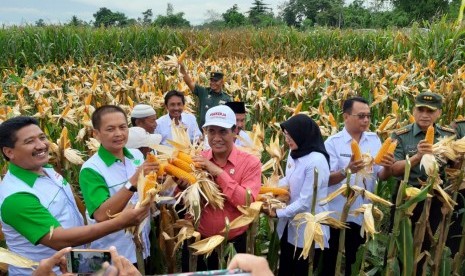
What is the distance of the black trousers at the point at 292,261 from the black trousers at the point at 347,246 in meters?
0.10

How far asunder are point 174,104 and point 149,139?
2226 mm

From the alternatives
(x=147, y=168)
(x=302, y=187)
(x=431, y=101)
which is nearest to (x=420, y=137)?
(x=431, y=101)

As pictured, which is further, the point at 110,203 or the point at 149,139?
the point at 149,139

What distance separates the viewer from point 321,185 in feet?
9.70

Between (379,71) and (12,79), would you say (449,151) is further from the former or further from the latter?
(379,71)

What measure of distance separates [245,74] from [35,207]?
8.15 meters

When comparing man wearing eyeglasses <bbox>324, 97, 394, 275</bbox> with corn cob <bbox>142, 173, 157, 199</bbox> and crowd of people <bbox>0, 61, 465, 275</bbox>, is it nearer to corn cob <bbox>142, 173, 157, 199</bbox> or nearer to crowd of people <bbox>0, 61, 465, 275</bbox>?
crowd of people <bbox>0, 61, 465, 275</bbox>


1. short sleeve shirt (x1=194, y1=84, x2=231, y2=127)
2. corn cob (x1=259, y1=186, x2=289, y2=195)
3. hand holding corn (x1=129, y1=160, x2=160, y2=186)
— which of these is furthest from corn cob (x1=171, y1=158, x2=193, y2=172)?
short sleeve shirt (x1=194, y1=84, x2=231, y2=127)

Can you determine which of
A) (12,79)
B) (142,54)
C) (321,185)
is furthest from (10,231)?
(142,54)

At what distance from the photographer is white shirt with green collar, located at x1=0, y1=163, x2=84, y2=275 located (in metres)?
2.11

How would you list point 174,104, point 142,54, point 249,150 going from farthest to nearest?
point 142,54 → point 174,104 → point 249,150

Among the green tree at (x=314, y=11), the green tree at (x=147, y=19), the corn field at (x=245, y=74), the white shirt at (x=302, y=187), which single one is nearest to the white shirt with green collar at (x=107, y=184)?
the corn field at (x=245, y=74)

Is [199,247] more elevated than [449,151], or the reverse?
[449,151]

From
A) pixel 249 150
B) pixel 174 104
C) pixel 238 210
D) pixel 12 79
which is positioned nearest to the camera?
pixel 238 210
